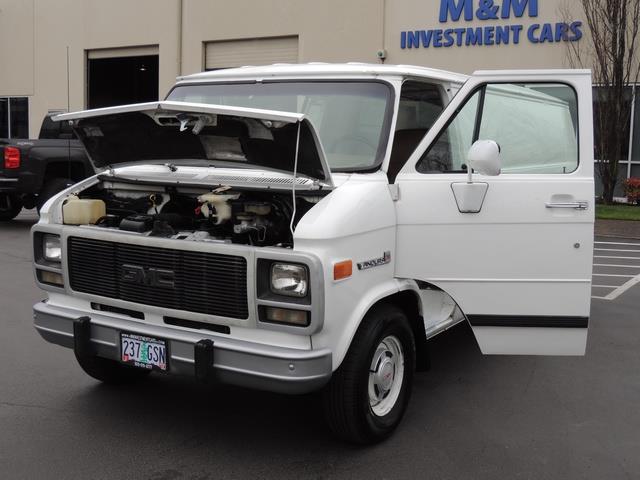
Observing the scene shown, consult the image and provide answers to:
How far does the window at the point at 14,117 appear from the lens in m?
27.3

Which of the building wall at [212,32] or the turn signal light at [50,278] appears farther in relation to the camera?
the building wall at [212,32]

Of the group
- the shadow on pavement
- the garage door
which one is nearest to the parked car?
the shadow on pavement

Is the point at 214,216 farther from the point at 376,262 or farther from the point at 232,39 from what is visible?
the point at 232,39

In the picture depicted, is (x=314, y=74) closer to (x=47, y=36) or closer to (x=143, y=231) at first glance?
(x=143, y=231)

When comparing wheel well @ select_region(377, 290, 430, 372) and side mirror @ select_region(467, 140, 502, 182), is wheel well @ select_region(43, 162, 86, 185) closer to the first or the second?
wheel well @ select_region(377, 290, 430, 372)

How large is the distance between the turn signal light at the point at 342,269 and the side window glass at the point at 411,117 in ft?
3.19

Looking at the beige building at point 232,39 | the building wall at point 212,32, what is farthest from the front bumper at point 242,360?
the building wall at point 212,32

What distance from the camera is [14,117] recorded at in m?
27.8

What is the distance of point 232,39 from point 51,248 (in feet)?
61.3

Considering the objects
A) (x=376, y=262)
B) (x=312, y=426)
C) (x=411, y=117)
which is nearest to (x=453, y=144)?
(x=411, y=117)

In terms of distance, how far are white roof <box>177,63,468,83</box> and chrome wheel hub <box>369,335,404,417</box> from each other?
1.66 m

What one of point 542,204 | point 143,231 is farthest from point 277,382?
point 542,204

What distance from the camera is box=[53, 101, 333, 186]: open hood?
3.73 meters

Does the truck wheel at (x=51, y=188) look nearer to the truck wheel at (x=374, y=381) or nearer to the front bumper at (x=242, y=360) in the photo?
the front bumper at (x=242, y=360)
